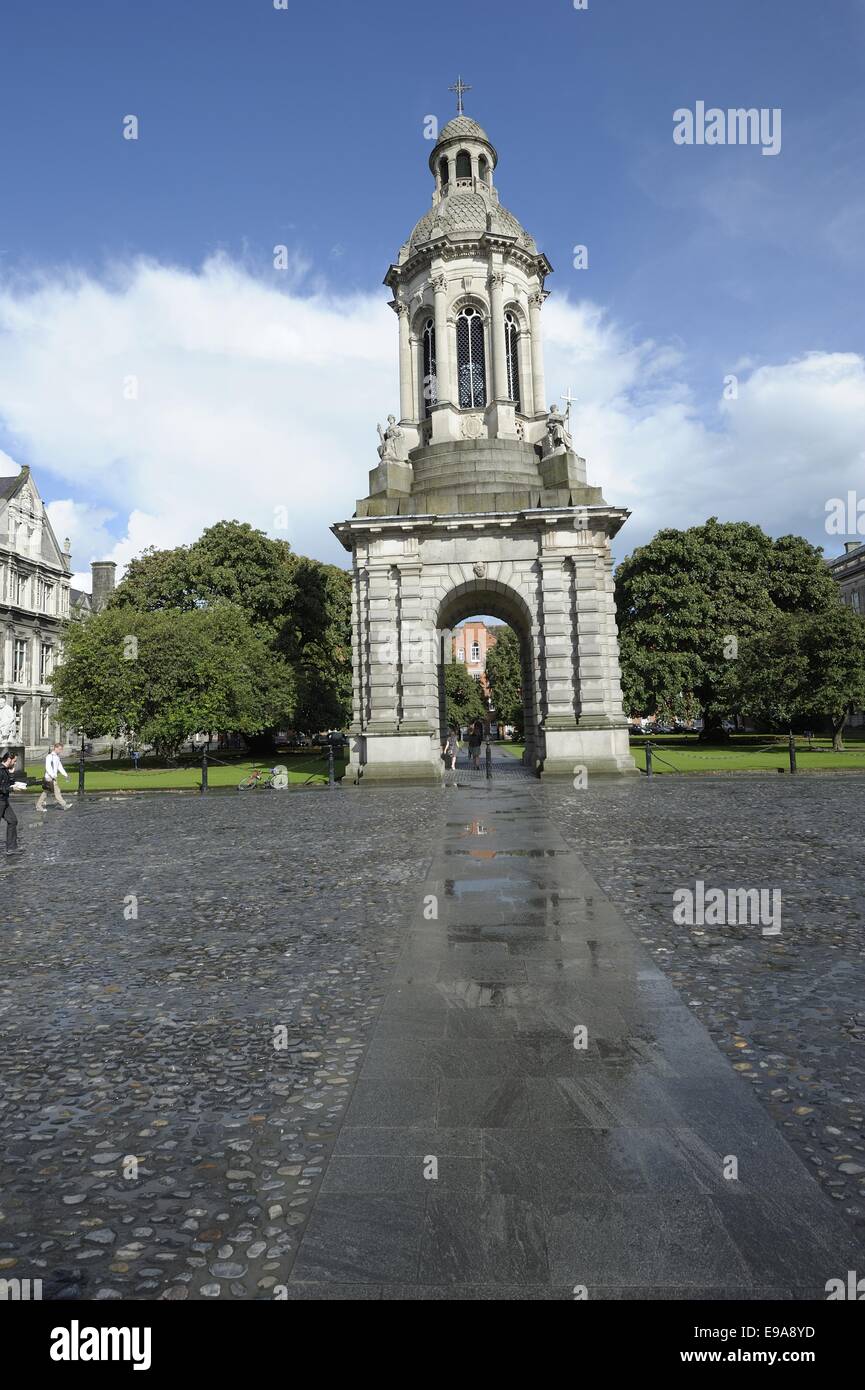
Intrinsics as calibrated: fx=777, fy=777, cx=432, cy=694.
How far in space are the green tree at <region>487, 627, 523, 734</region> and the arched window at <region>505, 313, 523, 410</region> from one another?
34.4 metres

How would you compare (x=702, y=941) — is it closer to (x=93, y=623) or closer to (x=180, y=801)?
(x=180, y=801)

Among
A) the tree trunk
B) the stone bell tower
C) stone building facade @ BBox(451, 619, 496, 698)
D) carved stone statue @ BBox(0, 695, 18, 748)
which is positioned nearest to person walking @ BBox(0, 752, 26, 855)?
the stone bell tower

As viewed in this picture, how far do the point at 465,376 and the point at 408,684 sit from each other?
1322 cm

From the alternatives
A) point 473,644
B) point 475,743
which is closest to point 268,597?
point 475,743

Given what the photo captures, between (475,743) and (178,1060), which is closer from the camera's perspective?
(178,1060)

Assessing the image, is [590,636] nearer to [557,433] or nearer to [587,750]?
[587,750]

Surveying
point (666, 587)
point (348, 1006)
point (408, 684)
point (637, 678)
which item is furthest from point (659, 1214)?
point (666, 587)

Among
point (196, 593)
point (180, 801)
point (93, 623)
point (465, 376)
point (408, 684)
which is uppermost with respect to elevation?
point (465, 376)

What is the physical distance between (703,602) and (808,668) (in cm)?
911

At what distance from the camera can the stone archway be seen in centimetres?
2770

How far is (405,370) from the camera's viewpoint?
3138 cm

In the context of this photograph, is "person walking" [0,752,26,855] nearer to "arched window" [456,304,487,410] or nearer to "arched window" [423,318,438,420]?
"arched window" [423,318,438,420]

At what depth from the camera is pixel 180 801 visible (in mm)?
22203
